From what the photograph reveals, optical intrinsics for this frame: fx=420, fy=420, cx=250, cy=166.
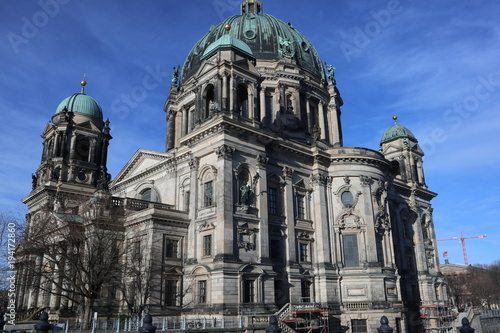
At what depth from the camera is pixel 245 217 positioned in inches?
1288

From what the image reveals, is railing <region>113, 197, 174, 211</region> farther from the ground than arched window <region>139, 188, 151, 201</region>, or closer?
closer

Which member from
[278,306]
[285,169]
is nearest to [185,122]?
[285,169]

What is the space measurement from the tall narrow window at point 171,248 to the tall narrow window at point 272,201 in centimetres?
833

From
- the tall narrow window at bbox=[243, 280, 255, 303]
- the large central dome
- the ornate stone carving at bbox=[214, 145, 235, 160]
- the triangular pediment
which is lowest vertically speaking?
the tall narrow window at bbox=[243, 280, 255, 303]

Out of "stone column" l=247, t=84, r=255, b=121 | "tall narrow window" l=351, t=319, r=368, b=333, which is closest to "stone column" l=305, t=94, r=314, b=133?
"stone column" l=247, t=84, r=255, b=121

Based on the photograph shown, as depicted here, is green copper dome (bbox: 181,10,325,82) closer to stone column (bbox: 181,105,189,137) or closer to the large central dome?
the large central dome

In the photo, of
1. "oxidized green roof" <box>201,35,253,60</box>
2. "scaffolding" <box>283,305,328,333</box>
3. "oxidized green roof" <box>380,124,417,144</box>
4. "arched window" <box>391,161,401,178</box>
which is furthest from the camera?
"oxidized green roof" <box>380,124,417,144</box>

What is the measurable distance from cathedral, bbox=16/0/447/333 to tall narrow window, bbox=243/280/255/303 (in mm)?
71

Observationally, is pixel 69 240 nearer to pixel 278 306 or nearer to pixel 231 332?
pixel 231 332

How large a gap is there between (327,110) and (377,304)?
25.5 meters

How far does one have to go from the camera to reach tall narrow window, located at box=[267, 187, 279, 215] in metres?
36.2

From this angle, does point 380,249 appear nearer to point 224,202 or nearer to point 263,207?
point 263,207

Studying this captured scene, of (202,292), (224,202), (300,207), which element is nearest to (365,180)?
(300,207)

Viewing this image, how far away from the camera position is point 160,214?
34.0m
